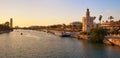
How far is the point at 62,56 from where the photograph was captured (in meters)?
41.3

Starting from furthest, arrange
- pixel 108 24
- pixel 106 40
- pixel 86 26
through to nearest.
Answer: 1. pixel 108 24
2. pixel 86 26
3. pixel 106 40

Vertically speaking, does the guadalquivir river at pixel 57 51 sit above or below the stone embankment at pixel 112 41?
below

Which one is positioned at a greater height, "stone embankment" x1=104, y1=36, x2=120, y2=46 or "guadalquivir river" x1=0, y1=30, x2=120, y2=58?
"stone embankment" x1=104, y1=36, x2=120, y2=46

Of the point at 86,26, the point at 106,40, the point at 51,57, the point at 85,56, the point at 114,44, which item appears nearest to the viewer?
the point at 51,57

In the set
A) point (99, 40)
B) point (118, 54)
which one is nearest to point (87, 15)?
point (99, 40)

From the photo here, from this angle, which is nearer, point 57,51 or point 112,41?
point 57,51

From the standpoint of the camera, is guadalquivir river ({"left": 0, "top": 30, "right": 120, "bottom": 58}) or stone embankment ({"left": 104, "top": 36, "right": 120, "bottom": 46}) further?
stone embankment ({"left": 104, "top": 36, "right": 120, "bottom": 46})

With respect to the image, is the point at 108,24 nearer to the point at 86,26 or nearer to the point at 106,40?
the point at 86,26

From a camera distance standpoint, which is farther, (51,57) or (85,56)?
(85,56)

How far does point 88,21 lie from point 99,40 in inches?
2127

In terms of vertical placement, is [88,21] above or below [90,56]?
above

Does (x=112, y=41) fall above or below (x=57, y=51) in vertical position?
above

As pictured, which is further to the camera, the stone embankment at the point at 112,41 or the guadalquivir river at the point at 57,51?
the stone embankment at the point at 112,41

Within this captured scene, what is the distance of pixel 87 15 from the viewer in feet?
396
